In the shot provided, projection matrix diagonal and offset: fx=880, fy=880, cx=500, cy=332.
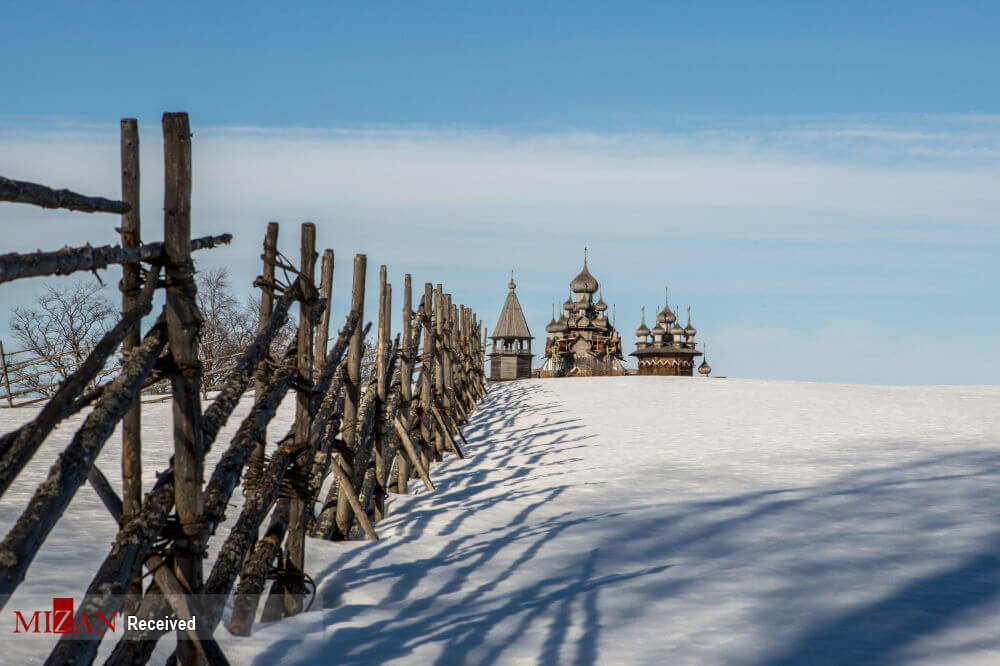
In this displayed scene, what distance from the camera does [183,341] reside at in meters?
3.77

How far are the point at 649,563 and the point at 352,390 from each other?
2982 millimetres

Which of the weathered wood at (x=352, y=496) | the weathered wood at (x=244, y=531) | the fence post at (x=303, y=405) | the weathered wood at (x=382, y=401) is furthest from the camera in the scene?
the weathered wood at (x=382, y=401)

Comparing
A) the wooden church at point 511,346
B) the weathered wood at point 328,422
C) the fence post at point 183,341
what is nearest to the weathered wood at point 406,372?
the weathered wood at point 328,422

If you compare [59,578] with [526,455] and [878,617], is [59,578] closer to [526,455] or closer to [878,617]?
[878,617]

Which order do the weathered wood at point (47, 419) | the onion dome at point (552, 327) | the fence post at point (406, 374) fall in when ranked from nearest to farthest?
the weathered wood at point (47, 419)
the fence post at point (406, 374)
the onion dome at point (552, 327)

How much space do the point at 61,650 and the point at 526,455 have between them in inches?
431

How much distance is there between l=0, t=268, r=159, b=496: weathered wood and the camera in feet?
9.42

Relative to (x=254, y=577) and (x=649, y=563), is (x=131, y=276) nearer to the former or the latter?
(x=254, y=577)

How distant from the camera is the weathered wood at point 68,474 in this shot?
2.81m

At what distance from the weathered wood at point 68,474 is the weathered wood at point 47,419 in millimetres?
92

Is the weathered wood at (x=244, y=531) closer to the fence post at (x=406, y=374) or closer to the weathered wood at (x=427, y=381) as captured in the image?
the fence post at (x=406, y=374)

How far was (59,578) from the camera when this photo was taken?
208 inches

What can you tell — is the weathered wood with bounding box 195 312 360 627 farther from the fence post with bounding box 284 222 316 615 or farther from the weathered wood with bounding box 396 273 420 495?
the weathered wood with bounding box 396 273 420 495

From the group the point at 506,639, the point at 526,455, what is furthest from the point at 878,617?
the point at 526,455
